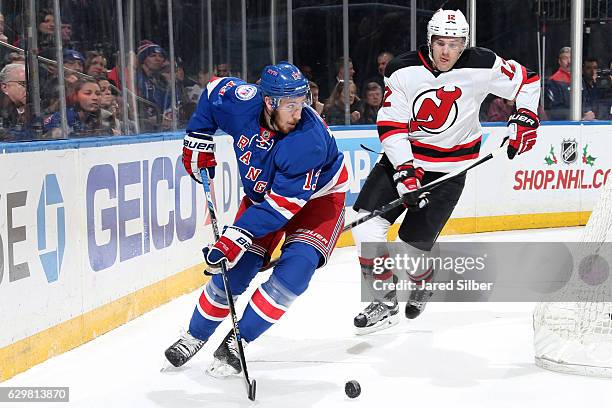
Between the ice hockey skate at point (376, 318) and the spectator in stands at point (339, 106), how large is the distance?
3367 mm

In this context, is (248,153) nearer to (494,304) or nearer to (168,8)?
(494,304)

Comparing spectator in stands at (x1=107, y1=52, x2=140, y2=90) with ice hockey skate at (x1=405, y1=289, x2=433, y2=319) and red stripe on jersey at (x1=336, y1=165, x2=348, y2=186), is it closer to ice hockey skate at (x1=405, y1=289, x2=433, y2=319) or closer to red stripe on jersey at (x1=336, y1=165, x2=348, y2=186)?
red stripe on jersey at (x1=336, y1=165, x2=348, y2=186)

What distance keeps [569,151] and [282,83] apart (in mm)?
5270

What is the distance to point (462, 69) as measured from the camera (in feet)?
14.6

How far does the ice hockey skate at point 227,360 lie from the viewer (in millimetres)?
3543

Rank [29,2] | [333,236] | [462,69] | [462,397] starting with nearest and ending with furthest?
[462,397], [333,236], [29,2], [462,69]

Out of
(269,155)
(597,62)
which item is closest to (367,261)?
(269,155)

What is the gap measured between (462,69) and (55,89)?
5.52ft

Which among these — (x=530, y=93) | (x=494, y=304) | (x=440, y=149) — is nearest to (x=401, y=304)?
(x=494, y=304)

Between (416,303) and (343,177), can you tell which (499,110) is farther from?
(343,177)

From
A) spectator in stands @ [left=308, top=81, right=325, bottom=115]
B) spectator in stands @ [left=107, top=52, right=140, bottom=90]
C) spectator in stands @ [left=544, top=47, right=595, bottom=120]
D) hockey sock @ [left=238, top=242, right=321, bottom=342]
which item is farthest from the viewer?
spectator in stands @ [left=544, top=47, right=595, bottom=120]

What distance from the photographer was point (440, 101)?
14.8 feet

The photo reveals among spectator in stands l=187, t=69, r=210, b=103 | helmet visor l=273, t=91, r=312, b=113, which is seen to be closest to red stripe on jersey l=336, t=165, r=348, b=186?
helmet visor l=273, t=91, r=312, b=113

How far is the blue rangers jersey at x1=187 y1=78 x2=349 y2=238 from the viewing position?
335 centimetres
